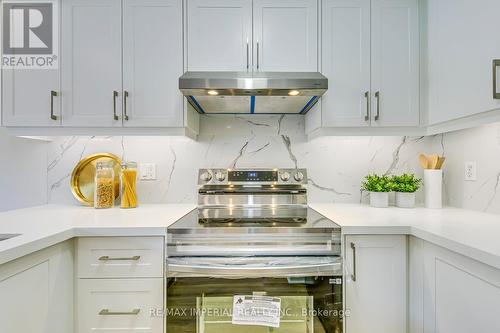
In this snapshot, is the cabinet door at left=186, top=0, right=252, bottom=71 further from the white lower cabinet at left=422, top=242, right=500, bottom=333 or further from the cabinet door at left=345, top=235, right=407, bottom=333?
the white lower cabinet at left=422, top=242, right=500, bottom=333

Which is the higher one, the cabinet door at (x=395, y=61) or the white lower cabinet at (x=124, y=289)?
the cabinet door at (x=395, y=61)

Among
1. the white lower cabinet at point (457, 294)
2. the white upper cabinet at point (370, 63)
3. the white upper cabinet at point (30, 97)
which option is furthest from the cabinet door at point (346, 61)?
the white upper cabinet at point (30, 97)

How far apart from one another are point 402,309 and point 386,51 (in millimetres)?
1415

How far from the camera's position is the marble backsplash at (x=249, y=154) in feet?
6.54

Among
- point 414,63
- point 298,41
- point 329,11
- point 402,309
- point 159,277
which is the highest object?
point 329,11

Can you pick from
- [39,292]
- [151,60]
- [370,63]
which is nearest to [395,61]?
[370,63]

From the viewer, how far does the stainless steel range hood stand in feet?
4.77

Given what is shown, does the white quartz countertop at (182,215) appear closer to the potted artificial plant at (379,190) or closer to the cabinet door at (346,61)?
the potted artificial plant at (379,190)

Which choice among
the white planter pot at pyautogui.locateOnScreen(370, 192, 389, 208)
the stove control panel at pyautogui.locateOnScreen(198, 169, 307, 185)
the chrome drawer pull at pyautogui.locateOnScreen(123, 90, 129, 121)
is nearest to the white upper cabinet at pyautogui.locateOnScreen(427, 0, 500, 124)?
the white planter pot at pyautogui.locateOnScreen(370, 192, 389, 208)

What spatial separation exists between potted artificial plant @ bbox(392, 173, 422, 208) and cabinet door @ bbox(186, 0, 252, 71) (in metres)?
1.20

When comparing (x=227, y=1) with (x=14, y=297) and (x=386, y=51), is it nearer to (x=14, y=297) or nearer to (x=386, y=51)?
(x=386, y=51)

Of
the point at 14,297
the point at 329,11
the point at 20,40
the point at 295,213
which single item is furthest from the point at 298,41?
the point at 14,297

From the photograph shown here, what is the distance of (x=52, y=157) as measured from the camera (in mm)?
1979

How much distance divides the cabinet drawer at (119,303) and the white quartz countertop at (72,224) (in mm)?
237
